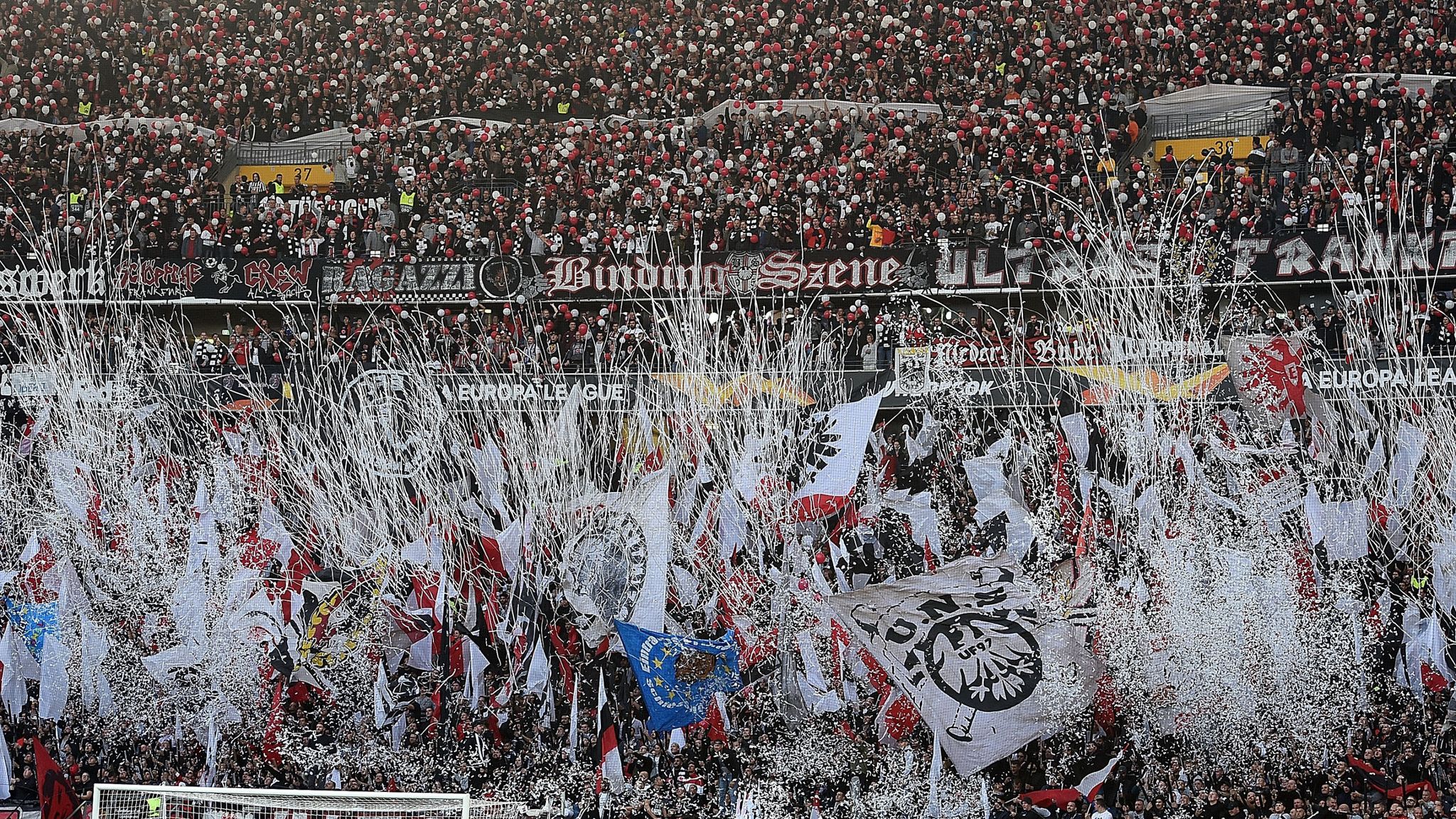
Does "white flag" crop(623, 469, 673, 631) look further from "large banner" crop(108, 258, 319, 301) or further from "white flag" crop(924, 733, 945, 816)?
"large banner" crop(108, 258, 319, 301)

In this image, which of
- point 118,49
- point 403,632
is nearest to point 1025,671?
point 403,632

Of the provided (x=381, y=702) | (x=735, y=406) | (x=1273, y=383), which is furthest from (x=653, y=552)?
(x=1273, y=383)

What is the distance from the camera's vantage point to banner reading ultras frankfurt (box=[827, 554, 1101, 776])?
525 inches

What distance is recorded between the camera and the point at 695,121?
1131 inches

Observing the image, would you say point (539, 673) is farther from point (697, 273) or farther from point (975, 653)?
point (697, 273)

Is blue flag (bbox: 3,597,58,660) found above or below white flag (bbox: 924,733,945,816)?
above

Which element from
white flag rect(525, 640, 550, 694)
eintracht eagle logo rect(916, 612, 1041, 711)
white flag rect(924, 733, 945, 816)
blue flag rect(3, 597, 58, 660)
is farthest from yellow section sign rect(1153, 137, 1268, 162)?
blue flag rect(3, 597, 58, 660)

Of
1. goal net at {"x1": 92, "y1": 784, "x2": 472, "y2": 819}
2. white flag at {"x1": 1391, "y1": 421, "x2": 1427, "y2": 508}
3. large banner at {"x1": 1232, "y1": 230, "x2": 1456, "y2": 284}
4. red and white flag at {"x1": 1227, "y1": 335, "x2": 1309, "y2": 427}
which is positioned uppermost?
large banner at {"x1": 1232, "y1": 230, "x2": 1456, "y2": 284}

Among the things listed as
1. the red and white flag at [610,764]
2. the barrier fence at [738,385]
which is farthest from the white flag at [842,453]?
the barrier fence at [738,385]

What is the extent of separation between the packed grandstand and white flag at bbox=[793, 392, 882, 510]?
8 centimetres

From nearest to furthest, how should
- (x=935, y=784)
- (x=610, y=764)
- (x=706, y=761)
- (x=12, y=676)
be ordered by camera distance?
(x=935, y=784) < (x=610, y=764) < (x=706, y=761) < (x=12, y=676)

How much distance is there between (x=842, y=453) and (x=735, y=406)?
6731mm

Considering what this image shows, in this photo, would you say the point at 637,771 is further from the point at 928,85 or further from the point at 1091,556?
the point at 928,85

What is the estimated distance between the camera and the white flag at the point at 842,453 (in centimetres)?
1591
